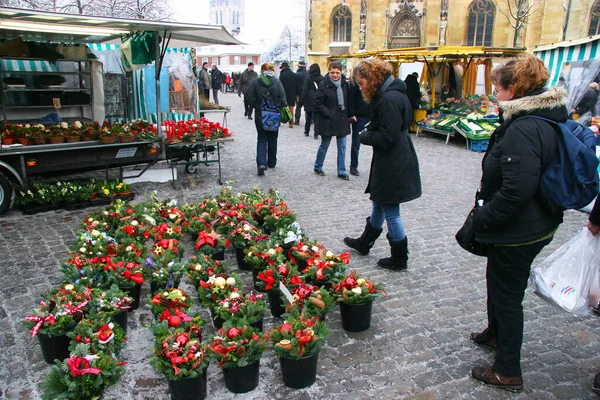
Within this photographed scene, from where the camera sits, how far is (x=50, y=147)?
6.57 metres

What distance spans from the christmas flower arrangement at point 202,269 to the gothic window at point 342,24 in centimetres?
3989

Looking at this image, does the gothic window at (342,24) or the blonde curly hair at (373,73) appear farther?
the gothic window at (342,24)

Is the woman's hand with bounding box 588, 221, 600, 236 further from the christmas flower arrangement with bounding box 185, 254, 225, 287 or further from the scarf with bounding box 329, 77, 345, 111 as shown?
the scarf with bounding box 329, 77, 345, 111

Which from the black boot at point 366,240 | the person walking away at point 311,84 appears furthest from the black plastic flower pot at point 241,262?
the person walking away at point 311,84

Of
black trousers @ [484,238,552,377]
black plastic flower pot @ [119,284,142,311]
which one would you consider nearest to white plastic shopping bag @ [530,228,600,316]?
black trousers @ [484,238,552,377]

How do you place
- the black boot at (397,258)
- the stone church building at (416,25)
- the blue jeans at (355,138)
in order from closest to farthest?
1. the black boot at (397,258)
2. the blue jeans at (355,138)
3. the stone church building at (416,25)

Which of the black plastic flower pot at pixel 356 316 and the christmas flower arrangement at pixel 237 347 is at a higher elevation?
the christmas flower arrangement at pixel 237 347

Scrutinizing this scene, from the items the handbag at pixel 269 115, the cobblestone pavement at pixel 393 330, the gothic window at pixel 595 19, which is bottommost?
the cobblestone pavement at pixel 393 330

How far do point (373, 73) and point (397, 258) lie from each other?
177cm

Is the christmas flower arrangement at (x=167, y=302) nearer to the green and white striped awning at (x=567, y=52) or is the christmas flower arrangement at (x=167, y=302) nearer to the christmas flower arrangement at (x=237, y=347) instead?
the christmas flower arrangement at (x=237, y=347)

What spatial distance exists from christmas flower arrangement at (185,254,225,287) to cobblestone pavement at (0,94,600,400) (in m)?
0.29

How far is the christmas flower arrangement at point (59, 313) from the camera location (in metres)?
3.19

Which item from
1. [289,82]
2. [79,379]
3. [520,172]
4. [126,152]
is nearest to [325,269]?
[520,172]

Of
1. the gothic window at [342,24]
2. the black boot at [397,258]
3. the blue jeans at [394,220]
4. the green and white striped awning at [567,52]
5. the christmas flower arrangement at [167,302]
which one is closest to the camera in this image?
the christmas flower arrangement at [167,302]
